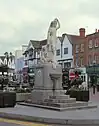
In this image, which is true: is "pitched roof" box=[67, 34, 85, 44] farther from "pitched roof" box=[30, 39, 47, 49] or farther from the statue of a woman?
the statue of a woman

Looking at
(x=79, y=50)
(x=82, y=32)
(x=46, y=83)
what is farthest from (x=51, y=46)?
(x=82, y=32)

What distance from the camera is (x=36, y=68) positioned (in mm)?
18188

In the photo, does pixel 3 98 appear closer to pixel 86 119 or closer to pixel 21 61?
pixel 86 119

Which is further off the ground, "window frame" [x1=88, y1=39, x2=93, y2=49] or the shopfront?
"window frame" [x1=88, y1=39, x2=93, y2=49]

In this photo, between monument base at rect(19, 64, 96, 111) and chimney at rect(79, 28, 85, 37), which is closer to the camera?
monument base at rect(19, 64, 96, 111)

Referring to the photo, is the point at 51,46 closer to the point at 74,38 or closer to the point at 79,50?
the point at 79,50

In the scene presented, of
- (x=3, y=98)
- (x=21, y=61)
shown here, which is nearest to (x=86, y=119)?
(x=3, y=98)

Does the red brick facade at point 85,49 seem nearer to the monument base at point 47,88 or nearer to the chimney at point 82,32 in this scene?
the chimney at point 82,32

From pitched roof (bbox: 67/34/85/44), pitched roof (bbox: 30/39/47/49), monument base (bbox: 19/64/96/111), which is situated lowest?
monument base (bbox: 19/64/96/111)

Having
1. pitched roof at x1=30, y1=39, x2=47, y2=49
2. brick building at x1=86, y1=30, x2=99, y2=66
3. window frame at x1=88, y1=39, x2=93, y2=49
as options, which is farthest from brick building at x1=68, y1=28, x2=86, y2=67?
pitched roof at x1=30, y1=39, x2=47, y2=49

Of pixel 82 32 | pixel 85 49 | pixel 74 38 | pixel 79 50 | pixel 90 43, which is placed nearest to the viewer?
pixel 90 43

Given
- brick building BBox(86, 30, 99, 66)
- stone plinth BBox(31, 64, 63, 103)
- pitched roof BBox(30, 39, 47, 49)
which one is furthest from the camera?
pitched roof BBox(30, 39, 47, 49)

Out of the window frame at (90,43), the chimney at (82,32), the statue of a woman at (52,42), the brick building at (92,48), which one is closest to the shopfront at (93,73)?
the brick building at (92,48)

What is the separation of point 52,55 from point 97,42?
39.9 metres
